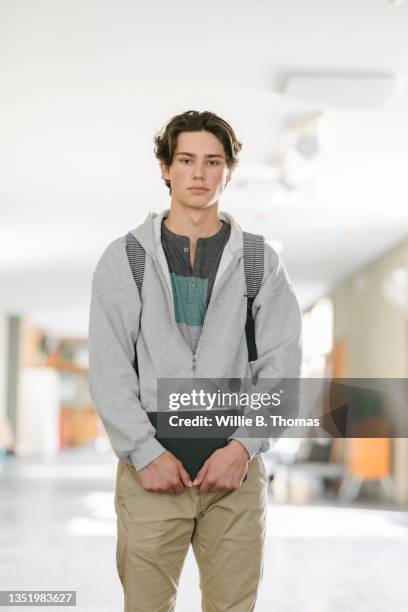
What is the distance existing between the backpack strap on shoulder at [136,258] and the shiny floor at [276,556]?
229 centimetres

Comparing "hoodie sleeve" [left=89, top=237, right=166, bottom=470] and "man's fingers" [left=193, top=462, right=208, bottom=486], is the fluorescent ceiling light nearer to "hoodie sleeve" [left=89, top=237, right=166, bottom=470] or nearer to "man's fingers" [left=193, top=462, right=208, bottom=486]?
"hoodie sleeve" [left=89, top=237, right=166, bottom=470]

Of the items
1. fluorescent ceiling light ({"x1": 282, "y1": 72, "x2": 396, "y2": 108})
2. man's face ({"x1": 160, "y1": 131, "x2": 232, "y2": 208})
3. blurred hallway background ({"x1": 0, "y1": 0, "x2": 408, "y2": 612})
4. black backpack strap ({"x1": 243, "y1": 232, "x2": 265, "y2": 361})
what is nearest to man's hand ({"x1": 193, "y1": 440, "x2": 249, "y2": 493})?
black backpack strap ({"x1": 243, "y1": 232, "x2": 265, "y2": 361})

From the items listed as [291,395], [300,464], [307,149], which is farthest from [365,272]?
[291,395]

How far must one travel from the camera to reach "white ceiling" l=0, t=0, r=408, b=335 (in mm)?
4207

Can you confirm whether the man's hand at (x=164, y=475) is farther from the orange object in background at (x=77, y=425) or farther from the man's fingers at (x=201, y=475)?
the orange object in background at (x=77, y=425)

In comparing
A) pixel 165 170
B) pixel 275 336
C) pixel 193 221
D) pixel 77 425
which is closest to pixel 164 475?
pixel 275 336

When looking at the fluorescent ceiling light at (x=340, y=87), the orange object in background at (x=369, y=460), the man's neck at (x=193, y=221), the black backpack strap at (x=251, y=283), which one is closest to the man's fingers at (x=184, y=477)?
the black backpack strap at (x=251, y=283)

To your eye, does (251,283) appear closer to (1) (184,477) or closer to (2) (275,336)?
(2) (275,336)

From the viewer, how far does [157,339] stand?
5.42 feet

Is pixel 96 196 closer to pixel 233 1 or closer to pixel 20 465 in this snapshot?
pixel 233 1

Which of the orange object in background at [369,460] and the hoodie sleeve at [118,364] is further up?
the hoodie sleeve at [118,364]

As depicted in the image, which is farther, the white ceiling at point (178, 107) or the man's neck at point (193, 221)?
the white ceiling at point (178, 107)

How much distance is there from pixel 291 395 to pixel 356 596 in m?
2.66

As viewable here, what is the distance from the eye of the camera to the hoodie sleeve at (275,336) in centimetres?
167
